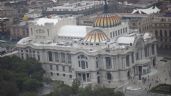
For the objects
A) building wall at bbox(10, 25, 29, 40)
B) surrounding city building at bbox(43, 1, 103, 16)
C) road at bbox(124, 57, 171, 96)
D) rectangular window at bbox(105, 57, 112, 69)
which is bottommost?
road at bbox(124, 57, 171, 96)

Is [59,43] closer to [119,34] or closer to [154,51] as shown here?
[119,34]

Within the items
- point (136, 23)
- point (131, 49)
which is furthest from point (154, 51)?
point (136, 23)

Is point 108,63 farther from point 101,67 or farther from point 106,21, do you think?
point 106,21

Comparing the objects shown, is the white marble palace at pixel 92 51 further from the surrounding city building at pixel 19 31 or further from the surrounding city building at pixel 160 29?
the surrounding city building at pixel 19 31

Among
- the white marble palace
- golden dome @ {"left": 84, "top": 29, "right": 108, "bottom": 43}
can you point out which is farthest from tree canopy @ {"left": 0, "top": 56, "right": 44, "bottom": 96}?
golden dome @ {"left": 84, "top": 29, "right": 108, "bottom": 43}

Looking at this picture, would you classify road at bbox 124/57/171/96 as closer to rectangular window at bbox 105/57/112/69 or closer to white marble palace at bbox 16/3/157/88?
white marble palace at bbox 16/3/157/88

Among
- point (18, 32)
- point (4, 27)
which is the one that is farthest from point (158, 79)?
point (4, 27)

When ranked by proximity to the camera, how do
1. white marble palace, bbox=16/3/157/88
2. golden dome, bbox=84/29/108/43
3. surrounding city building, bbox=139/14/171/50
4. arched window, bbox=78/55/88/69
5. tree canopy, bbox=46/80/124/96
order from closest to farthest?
tree canopy, bbox=46/80/124/96 < white marble palace, bbox=16/3/157/88 < arched window, bbox=78/55/88/69 < golden dome, bbox=84/29/108/43 < surrounding city building, bbox=139/14/171/50

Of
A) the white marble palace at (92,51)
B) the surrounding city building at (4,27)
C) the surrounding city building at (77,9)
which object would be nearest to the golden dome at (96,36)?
the white marble palace at (92,51)
